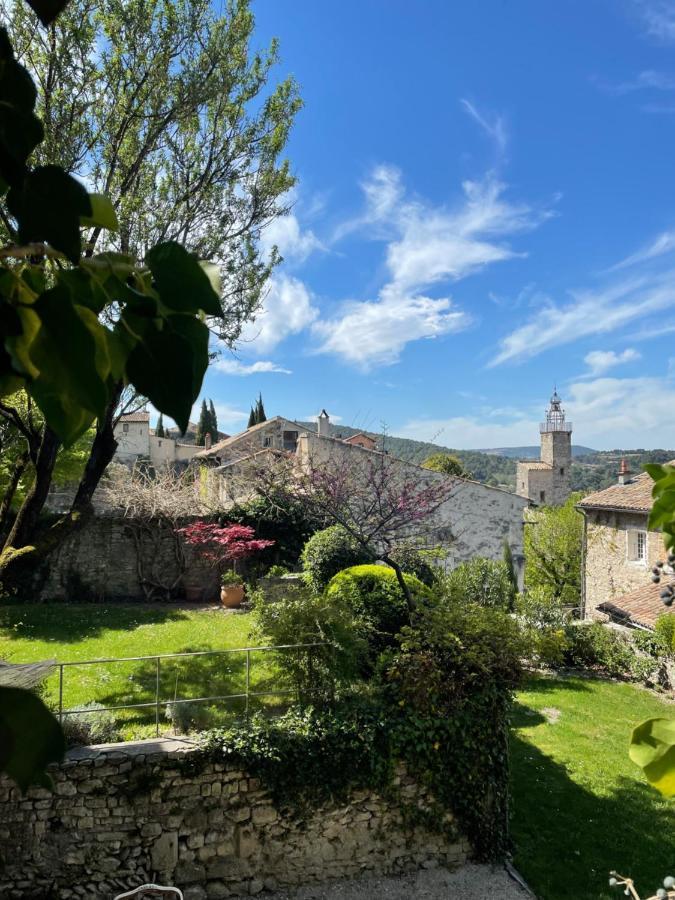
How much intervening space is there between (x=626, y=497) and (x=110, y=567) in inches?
648

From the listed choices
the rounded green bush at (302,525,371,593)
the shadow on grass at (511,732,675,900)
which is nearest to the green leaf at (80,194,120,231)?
the shadow on grass at (511,732,675,900)

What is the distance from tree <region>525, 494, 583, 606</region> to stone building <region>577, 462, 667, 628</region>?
153 inches

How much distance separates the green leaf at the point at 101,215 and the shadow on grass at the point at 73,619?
12.1 metres

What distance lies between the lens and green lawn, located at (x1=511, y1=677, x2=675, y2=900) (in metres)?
6.82

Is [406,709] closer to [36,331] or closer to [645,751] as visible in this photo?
[645,751]

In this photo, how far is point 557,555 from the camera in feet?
85.1

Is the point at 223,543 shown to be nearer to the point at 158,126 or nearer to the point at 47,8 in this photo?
the point at 158,126

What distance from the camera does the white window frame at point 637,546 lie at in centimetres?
1831

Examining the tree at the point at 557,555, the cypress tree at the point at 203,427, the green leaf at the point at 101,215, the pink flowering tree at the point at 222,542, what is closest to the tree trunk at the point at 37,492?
the pink flowering tree at the point at 222,542

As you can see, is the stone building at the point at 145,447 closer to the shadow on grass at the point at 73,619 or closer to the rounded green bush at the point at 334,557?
the shadow on grass at the point at 73,619

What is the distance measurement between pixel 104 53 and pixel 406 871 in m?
11.6

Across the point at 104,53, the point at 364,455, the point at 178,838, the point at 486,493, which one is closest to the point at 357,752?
the point at 178,838

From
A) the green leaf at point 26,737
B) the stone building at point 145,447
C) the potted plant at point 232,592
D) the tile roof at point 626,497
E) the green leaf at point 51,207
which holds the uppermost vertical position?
the stone building at point 145,447

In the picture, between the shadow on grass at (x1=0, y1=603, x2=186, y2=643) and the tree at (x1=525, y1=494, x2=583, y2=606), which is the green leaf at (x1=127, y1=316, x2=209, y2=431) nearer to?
the shadow on grass at (x1=0, y1=603, x2=186, y2=643)
